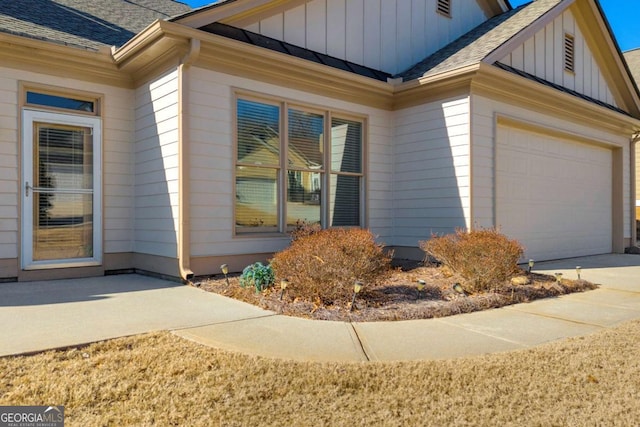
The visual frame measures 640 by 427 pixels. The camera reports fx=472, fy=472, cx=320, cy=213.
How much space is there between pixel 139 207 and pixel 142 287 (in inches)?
67.1

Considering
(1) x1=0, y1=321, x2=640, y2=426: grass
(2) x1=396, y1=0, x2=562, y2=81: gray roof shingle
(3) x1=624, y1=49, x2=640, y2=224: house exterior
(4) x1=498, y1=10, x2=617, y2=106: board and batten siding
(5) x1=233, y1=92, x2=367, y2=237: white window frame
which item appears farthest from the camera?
(3) x1=624, y1=49, x2=640, y2=224: house exterior

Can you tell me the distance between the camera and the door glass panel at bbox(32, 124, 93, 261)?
6805 mm

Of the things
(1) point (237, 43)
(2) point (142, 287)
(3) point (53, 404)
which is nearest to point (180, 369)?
(3) point (53, 404)

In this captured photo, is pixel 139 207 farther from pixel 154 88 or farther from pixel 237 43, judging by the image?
pixel 237 43

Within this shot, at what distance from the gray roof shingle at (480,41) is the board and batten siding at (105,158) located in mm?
5219

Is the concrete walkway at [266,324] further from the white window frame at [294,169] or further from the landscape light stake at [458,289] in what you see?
the white window frame at [294,169]

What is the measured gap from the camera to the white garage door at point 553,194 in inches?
357

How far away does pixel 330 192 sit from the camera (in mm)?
8445

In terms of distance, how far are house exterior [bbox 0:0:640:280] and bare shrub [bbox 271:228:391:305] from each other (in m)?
1.80

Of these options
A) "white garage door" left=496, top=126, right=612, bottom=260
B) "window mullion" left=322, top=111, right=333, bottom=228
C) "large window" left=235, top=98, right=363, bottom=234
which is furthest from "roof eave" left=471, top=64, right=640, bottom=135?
"window mullion" left=322, top=111, right=333, bottom=228

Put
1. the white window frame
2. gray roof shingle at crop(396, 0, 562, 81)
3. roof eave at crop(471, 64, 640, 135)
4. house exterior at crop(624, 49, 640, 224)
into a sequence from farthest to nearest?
house exterior at crop(624, 49, 640, 224) < gray roof shingle at crop(396, 0, 562, 81) < roof eave at crop(471, 64, 640, 135) < the white window frame

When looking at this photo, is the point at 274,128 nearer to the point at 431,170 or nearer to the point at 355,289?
the point at 431,170

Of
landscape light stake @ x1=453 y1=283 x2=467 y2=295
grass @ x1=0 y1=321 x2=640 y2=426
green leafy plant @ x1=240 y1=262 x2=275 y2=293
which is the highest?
green leafy plant @ x1=240 y1=262 x2=275 y2=293

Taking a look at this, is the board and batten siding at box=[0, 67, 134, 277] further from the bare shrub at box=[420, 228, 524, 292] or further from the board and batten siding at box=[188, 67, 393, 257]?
the bare shrub at box=[420, 228, 524, 292]
